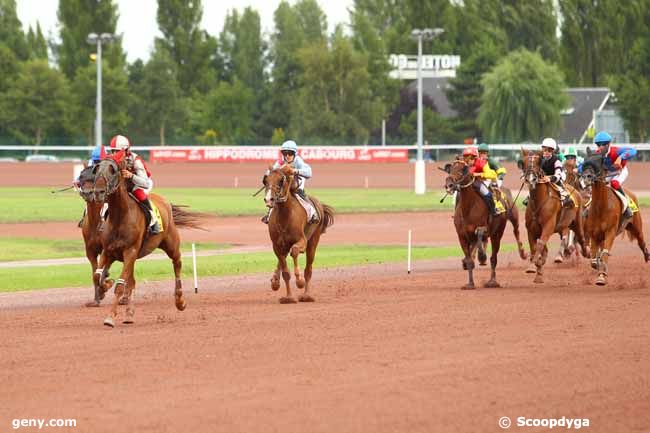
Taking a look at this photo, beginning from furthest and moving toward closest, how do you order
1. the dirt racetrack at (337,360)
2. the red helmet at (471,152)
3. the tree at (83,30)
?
the tree at (83,30) → the red helmet at (471,152) → the dirt racetrack at (337,360)

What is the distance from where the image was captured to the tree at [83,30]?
10194 centimetres

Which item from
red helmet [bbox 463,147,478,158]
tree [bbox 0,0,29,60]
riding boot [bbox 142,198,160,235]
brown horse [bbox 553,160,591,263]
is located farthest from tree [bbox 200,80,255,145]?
riding boot [bbox 142,198,160,235]

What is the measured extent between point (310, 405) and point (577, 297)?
29.7 feet

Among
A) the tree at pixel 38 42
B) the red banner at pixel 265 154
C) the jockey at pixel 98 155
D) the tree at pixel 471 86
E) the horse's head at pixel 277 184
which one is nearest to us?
the jockey at pixel 98 155

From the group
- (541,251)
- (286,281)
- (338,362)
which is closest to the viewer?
(338,362)

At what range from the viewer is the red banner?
76.1m

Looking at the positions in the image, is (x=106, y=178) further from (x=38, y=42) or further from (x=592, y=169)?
(x=38, y=42)

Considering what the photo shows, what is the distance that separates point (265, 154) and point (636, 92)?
2998 cm

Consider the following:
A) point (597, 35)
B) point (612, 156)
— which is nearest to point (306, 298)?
point (612, 156)

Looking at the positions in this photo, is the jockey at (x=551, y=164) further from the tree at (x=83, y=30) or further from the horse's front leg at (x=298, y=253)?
the tree at (x=83, y=30)

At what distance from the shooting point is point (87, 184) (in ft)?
49.6

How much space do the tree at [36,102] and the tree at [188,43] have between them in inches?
597

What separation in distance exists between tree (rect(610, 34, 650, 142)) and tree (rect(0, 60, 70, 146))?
137ft

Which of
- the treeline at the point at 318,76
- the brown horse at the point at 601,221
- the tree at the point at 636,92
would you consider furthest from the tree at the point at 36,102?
the brown horse at the point at 601,221
